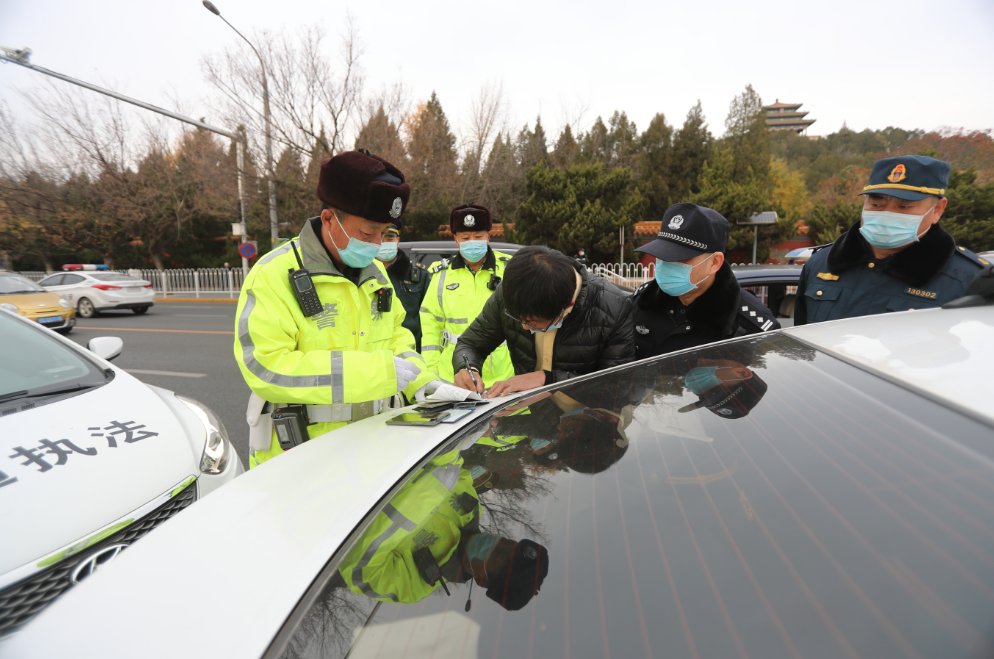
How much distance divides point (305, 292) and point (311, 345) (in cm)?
18

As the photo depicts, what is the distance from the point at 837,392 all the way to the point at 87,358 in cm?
314

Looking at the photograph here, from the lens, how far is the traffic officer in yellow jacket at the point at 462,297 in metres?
3.18

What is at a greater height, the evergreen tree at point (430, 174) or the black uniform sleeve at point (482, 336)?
the evergreen tree at point (430, 174)

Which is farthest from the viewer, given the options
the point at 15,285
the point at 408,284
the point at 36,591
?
the point at 15,285

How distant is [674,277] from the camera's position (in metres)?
2.21

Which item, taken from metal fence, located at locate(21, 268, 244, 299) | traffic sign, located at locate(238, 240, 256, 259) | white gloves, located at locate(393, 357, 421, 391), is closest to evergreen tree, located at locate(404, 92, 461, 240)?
metal fence, located at locate(21, 268, 244, 299)

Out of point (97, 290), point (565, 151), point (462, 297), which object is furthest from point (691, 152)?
point (462, 297)

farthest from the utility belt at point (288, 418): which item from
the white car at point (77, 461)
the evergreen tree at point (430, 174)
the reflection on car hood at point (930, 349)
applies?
the evergreen tree at point (430, 174)

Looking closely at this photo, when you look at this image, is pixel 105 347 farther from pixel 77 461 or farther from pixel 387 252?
→ pixel 387 252

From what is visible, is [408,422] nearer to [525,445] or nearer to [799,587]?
[525,445]

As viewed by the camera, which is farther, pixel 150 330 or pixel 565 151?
pixel 565 151

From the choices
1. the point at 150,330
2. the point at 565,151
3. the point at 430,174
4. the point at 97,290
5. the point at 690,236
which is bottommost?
the point at 150,330

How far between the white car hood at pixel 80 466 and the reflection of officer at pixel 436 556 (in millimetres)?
1299

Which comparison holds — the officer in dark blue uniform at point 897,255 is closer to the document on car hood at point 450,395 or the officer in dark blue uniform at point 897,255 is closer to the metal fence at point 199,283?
the document on car hood at point 450,395
